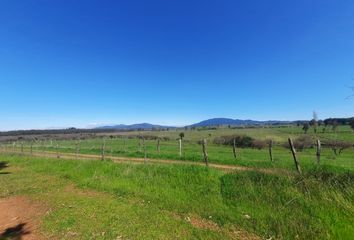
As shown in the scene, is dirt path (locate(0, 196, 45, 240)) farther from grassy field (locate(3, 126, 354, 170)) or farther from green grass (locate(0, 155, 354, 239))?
grassy field (locate(3, 126, 354, 170))

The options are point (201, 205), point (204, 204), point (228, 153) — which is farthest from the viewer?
point (228, 153)

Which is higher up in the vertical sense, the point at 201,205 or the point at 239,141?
the point at 239,141

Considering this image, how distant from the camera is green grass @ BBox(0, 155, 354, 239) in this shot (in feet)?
25.9

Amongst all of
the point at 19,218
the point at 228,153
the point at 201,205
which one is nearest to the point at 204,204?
the point at 201,205

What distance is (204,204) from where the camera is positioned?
10461 millimetres

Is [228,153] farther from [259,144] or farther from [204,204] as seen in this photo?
[204,204]

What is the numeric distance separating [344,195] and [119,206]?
695 cm

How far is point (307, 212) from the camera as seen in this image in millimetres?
8602

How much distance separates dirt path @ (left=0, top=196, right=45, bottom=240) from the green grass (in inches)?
18.3

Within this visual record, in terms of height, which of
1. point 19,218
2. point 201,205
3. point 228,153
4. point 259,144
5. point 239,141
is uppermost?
point 239,141

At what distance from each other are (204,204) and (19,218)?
6.16m

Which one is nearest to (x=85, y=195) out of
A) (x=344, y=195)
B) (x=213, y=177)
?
(x=213, y=177)

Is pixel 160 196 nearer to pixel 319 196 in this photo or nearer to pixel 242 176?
pixel 242 176

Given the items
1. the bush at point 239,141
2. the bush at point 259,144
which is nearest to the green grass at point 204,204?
the bush at point 259,144
